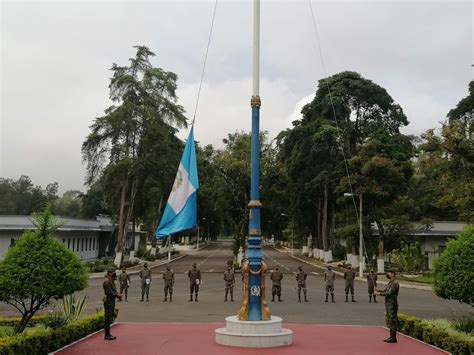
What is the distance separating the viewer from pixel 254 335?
39.7 feet

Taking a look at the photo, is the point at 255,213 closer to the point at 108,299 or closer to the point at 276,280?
the point at 108,299

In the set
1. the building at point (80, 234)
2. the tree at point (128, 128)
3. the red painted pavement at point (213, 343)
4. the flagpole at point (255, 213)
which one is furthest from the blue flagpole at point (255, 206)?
the tree at point (128, 128)

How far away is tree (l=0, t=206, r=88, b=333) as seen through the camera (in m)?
10.5

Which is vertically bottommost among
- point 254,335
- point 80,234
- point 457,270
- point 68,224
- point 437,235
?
point 254,335

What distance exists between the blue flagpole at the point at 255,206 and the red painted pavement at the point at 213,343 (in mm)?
1362

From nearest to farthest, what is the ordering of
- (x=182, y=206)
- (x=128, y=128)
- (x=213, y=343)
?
(x=213, y=343)
(x=182, y=206)
(x=128, y=128)

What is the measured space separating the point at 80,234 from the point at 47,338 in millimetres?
40742

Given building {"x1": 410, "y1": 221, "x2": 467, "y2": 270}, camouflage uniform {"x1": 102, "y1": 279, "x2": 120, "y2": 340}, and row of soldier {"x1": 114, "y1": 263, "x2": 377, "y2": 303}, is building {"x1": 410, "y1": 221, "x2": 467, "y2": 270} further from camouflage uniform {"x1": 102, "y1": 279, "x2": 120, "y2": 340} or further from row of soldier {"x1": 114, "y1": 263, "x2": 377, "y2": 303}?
camouflage uniform {"x1": 102, "y1": 279, "x2": 120, "y2": 340}

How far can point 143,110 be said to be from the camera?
44.2m

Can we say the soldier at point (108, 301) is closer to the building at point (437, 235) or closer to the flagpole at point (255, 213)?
the flagpole at point (255, 213)

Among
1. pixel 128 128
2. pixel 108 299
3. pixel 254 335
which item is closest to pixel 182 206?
pixel 108 299

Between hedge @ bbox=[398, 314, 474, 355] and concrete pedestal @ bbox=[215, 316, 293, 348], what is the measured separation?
10.7ft

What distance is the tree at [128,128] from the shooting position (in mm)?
43875

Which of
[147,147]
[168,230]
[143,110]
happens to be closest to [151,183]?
[147,147]
